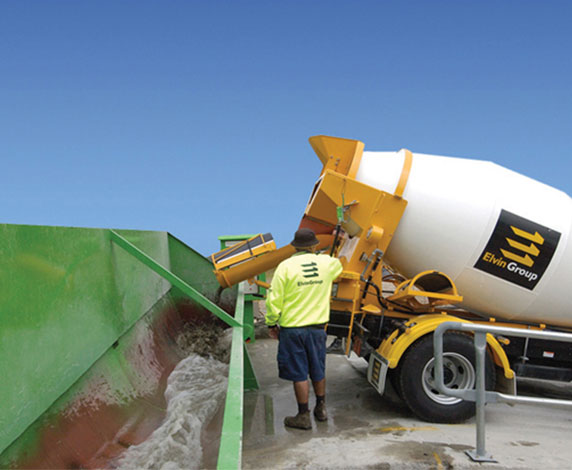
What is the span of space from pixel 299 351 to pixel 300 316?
31cm

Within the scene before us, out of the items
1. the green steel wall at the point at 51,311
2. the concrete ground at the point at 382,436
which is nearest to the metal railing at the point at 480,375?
the concrete ground at the point at 382,436

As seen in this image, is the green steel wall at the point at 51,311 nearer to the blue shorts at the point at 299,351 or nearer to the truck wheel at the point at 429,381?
the blue shorts at the point at 299,351

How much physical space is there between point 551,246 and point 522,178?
770mm

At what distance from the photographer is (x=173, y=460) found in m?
3.27

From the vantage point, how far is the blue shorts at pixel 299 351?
420 cm

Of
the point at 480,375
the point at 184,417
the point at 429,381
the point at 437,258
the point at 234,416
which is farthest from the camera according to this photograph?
the point at 437,258

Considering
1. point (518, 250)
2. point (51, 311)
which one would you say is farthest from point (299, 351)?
point (518, 250)

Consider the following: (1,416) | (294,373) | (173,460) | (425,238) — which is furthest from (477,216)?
(1,416)

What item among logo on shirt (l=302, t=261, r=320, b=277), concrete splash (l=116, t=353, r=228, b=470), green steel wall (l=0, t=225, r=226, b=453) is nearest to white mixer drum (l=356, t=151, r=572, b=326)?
logo on shirt (l=302, t=261, r=320, b=277)

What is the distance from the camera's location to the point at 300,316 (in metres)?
4.20

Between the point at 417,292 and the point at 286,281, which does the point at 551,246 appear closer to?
the point at 417,292

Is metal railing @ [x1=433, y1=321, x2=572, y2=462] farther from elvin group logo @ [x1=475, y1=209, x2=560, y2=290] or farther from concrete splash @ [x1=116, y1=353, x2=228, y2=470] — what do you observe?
concrete splash @ [x1=116, y1=353, x2=228, y2=470]

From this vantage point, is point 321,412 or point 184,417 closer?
point 184,417

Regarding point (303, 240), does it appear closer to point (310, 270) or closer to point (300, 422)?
point (310, 270)
